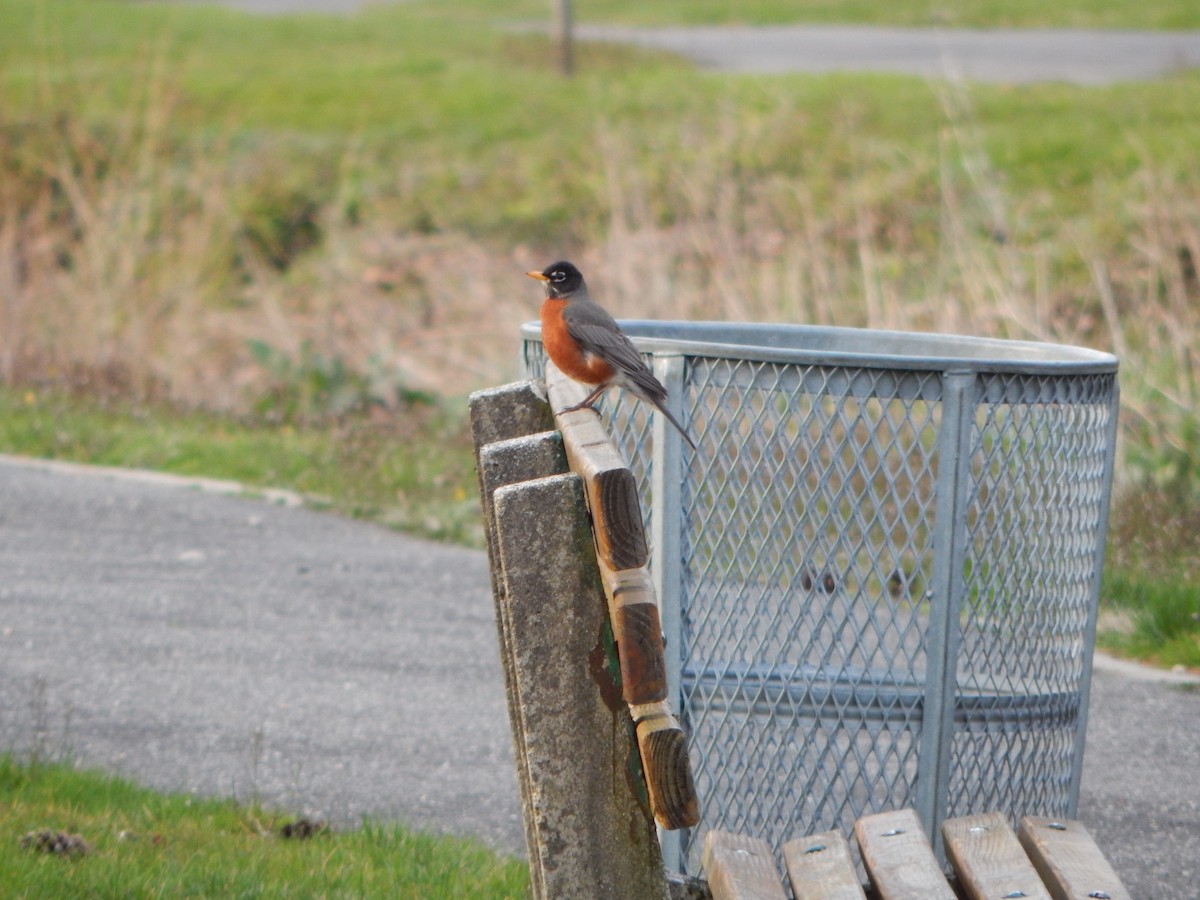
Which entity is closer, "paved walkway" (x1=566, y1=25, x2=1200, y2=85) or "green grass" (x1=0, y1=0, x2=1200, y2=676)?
"green grass" (x1=0, y1=0, x2=1200, y2=676)

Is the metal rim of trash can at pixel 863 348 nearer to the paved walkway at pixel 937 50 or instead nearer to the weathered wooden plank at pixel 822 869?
the weathered wooden plank at pixel 822 869

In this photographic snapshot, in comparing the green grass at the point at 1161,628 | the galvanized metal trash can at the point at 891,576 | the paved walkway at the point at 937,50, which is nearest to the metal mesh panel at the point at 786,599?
the galvanized metal trash can at the point at 891,576

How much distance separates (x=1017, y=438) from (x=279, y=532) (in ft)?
16.2

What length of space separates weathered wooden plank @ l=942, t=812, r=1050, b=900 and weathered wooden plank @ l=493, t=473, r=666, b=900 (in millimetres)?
711

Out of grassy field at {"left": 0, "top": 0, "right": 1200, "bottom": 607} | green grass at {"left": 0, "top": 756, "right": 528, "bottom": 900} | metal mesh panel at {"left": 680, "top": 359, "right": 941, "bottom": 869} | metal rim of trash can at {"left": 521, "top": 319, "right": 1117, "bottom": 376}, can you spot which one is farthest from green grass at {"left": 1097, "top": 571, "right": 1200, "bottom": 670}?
green grass at {"left": 0, "top": 756, "right": 528, "bottom": 900}

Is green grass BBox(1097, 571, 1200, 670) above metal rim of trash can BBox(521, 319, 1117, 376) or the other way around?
the other way around

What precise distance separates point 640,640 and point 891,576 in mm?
1314

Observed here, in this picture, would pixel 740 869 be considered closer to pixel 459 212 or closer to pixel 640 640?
pixel 640 640

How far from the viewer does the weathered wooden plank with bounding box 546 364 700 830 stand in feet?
6.26

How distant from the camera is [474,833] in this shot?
13.0ft

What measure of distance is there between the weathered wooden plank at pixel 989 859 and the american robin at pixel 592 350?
0.92 metres

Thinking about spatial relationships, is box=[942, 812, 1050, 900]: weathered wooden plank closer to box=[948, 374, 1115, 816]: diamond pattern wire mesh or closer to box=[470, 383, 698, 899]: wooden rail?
box=[948, 374, 1115, 816]: diamond pattern wire mesh

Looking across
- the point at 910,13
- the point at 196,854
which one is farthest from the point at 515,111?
the point at 196,854

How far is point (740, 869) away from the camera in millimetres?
2561
